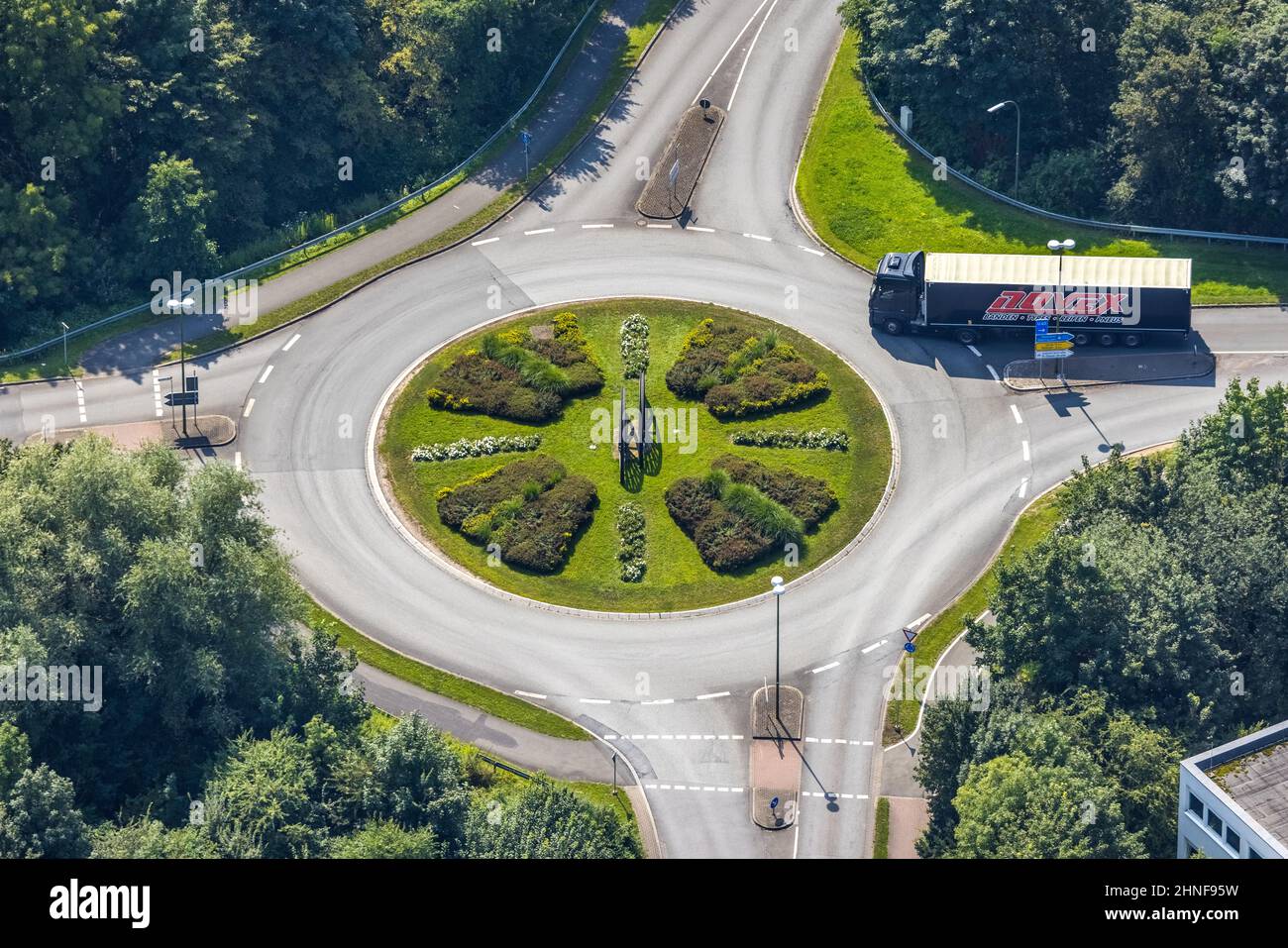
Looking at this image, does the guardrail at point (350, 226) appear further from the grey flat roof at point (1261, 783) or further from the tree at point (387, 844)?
the grey flat roof at point (1261, 783)

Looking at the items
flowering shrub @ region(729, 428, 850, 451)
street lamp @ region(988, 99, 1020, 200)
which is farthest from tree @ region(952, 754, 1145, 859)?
street lamp @ region(988, 99, 1020, 200)

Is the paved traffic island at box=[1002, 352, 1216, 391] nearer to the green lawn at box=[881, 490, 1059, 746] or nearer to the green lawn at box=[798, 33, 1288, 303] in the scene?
the green lawn at box=[798, 33, 1288, 303]

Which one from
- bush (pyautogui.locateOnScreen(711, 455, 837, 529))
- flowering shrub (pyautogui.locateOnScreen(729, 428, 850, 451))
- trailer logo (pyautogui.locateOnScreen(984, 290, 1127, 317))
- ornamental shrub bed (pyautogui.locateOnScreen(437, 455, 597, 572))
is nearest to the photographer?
ornamental shrub bed (pyautogui.locateOnScreen(437, 455, 597, 572))

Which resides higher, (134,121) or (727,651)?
(134,121)

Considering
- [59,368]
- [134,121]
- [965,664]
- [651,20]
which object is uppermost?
[651,20]

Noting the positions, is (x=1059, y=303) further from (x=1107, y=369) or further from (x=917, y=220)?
(x=917, y=220)

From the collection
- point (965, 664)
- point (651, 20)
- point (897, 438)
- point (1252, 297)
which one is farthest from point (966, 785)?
point (651, 20)
